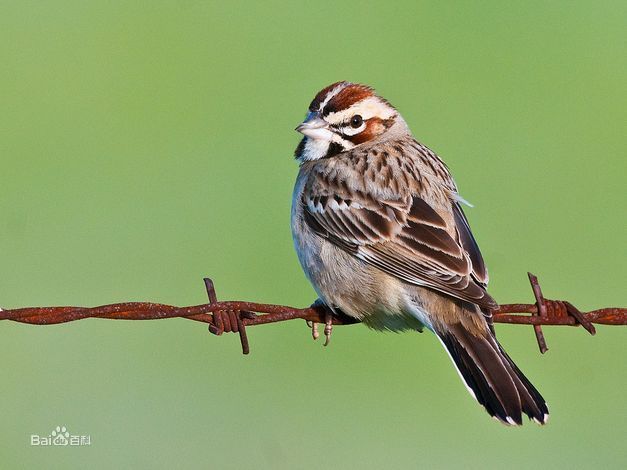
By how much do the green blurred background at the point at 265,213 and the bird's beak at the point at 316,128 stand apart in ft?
7.11

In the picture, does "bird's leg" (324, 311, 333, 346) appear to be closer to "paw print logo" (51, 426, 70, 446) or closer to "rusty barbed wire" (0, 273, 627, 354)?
"rusty barbed wire" (0, 273, 627, 354)

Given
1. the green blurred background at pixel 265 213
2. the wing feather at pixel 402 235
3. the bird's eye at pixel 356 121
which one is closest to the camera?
the wing feather at pixel 402 235

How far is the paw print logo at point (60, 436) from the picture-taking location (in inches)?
318

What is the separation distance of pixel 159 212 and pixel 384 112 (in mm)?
3945

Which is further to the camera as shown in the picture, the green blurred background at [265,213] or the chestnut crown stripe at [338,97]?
the green blurred background at [265,213]

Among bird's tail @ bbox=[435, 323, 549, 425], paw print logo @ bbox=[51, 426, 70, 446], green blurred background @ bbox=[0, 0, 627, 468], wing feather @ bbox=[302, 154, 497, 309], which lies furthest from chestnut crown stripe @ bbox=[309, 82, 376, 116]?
paw print logo @ bbox=[51, 426, 70, 446]

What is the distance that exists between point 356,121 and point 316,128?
344 millimetres

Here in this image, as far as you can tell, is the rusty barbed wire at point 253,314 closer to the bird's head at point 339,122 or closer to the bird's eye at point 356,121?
the bird's head at point 339,122

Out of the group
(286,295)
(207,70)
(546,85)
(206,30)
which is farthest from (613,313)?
(206,30)

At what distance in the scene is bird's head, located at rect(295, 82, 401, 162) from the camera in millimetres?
7355

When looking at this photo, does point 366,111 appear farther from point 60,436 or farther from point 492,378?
point 60,436

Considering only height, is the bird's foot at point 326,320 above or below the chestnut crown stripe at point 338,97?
below

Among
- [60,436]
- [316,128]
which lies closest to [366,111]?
[316,128]

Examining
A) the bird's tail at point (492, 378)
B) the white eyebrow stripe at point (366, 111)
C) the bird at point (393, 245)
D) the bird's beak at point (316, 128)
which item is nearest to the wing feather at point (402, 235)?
the bird at point (393, 245)
